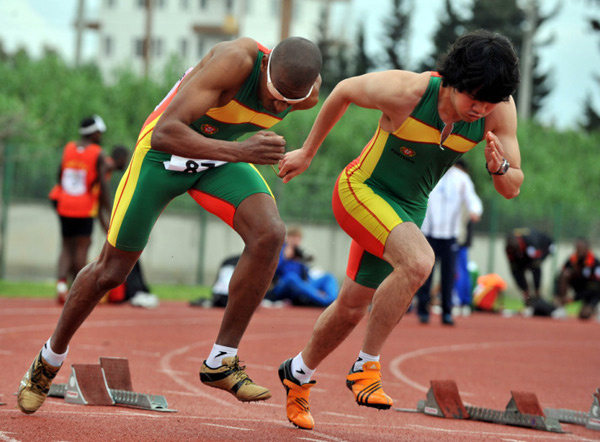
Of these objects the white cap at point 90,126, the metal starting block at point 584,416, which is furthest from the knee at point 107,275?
the white cap at point 90,126

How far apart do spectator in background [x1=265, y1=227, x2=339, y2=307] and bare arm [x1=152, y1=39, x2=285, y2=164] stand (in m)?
11.8

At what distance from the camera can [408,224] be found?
5695mm

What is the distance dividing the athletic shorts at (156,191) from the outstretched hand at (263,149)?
480 millimetres

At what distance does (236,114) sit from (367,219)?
97 cm

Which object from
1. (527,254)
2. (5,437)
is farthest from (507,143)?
(527,254)

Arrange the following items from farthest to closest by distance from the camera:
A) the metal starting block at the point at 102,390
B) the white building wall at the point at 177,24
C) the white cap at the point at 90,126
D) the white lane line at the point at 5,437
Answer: the white building wall at the point at 177,24, the white cap at the point at 90,126, the metal starting block at the point at 102,390, the white lane line at the point at 5,437

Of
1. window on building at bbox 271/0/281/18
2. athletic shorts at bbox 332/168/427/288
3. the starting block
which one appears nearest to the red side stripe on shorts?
athletic shorts at bbox 332/168/427/288

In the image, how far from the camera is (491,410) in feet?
22.1

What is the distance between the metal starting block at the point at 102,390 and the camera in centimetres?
629

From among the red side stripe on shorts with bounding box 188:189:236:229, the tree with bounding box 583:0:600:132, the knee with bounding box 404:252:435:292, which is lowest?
the tree with bounding box 583:0:600:132

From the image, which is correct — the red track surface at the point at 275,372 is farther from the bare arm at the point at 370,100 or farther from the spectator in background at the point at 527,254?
the spectator in background at the point at 527,254

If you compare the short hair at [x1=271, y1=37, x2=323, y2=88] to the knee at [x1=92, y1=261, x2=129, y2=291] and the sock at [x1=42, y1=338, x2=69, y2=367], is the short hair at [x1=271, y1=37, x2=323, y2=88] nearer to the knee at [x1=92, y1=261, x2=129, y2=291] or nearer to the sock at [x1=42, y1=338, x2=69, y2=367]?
the knee at [x1=92, y1=261, x2=129, y2=291]

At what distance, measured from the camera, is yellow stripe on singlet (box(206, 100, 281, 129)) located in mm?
5551

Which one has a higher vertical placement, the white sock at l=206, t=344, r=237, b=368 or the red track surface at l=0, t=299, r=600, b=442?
the white sock at l=206, t=344, r=237, b=368
